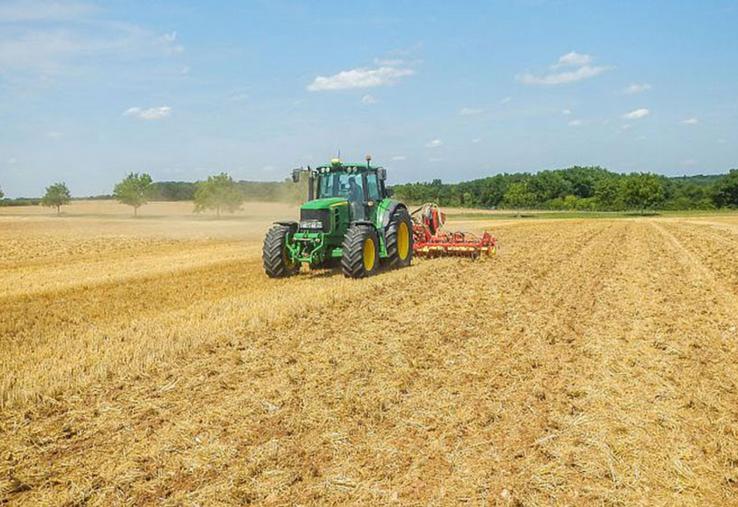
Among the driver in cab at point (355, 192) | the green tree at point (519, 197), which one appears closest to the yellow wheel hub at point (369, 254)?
the driver in cab at point (355, 192)

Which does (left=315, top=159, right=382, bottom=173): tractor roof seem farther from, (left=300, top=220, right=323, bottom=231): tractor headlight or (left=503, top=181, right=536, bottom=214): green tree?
(left=503, top=181, right=536, bottom=214): green tree

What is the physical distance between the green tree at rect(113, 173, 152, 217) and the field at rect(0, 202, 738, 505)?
61953 mm

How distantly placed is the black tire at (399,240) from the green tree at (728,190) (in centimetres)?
8264

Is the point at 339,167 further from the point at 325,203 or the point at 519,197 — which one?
the point at 519,197

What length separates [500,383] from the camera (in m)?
5.95

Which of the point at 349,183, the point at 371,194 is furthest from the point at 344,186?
the point at 371,194

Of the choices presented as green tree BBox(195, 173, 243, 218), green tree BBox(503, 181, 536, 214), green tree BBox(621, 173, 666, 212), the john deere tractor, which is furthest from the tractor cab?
green tree BBox(503, 181, 536, 214)

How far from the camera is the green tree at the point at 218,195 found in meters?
62.8

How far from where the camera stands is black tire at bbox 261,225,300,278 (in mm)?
12516

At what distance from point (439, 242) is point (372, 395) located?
428 inches

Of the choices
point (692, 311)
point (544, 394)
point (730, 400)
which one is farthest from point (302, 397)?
point (692, 311)

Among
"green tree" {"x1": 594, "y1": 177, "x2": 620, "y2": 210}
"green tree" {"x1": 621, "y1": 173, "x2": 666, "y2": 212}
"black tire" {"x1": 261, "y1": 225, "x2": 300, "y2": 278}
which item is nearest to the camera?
"black tire" {"x1": 261, "y1": 225, "x2": 300, "y2": 278}

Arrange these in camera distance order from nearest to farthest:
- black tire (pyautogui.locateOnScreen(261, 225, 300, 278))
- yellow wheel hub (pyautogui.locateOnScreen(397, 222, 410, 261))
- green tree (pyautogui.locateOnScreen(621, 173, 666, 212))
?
black tire (pyautogui.locateOnScreen(261, 225, 300, 278))
yellow wheel hub (pyautogui.locateOnScreen(397, 222, 410, 261))
green tree (pyautogui.locateOnScreen(621, 173, 666, 212))

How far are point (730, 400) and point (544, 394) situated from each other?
160 cm
